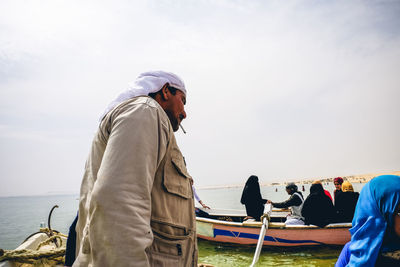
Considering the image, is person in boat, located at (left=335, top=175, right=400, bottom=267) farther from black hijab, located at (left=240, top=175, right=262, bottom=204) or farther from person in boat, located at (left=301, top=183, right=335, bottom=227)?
black hijab, located at (left=240, top=175, right=262, bottom=204)

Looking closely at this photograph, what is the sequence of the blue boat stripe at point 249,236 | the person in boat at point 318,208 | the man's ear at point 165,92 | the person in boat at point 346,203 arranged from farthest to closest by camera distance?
1. the blue boat stripe at point 249,236
2. the person in boat at point 346,203
3. the person in boat at point 318,208
4. the man's ear at point 165,92

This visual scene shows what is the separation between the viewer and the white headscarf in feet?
4.93

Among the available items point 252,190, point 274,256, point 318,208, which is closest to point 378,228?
point 318,208

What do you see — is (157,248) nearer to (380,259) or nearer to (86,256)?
(86,256)

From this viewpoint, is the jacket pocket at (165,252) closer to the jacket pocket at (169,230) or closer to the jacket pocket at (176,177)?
the jacket pocket at (169,230)

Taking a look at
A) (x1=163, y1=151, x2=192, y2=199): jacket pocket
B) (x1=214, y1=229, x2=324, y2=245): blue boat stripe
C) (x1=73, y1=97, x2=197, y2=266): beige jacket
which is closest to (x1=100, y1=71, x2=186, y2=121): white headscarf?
(x1=73, y1=97, x2=197, y2=266): beige jacket

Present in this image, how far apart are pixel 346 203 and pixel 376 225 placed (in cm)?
635

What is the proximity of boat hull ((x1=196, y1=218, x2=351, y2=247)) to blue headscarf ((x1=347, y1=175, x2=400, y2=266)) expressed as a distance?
19.6 ft

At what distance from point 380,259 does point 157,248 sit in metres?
2.15

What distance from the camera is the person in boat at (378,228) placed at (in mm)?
2035

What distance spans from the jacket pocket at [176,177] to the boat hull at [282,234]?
7.35 meters

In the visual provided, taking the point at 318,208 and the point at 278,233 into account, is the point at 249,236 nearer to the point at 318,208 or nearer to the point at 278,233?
the point at 278,233

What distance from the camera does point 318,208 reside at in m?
7.21

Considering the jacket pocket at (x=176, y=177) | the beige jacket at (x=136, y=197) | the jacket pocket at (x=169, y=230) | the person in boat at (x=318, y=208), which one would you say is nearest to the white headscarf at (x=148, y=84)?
the beige jacket at (x=136, y=197)
